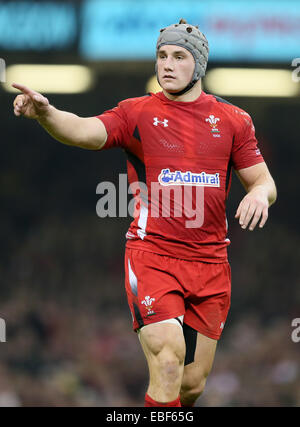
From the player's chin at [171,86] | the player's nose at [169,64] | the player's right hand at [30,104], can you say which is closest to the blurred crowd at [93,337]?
the player's chin at [171,86]

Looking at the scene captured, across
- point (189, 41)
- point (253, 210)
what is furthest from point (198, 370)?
point (189, 41)

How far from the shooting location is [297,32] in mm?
9938

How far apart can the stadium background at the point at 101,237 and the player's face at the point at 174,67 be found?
4609 millimetres

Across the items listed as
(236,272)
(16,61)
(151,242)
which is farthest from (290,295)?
(151,242)

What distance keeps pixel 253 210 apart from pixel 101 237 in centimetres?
835

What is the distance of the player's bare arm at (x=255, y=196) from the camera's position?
4.87 meters

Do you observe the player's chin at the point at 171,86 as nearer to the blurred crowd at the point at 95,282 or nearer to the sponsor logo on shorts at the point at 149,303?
the sponsor logo on shorts at the point at 149,303

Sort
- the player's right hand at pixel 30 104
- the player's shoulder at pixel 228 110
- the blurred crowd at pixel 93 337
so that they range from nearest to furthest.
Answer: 1. the player's right hand at pixel 30 104
2. the player's shoulder at pixel 228 110
3. the blurred crowd at pixel 93 337

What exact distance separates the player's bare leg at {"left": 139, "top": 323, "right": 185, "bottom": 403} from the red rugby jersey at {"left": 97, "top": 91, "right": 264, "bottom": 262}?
53 centimetres

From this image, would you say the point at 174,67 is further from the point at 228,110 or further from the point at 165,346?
the point at 165,346

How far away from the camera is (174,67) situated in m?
5.23

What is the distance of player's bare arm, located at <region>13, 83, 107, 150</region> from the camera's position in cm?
476

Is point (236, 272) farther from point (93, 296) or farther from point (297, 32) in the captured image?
point (297, 32)

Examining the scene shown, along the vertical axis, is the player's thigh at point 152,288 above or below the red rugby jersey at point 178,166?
below
